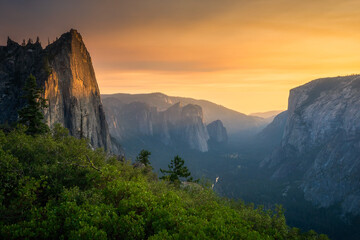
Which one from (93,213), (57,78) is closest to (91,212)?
(93,213)

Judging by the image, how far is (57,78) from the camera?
10106cm

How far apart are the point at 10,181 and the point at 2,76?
10232 centimetres

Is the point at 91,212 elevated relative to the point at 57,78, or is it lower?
lower

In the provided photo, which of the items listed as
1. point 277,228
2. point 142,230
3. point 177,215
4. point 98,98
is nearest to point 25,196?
point 142,230

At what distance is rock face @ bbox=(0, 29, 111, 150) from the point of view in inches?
3639

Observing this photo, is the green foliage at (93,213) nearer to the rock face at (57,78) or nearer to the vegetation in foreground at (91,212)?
the vegetation in foreground at (91,212)

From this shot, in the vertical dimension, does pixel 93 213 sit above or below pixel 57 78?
below

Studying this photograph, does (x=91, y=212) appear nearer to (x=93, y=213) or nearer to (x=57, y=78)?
(x=93, y=213)

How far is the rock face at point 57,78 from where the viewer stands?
92.4 meters

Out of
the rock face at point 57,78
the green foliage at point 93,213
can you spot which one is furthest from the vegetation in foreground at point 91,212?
the rock face at point 57,78

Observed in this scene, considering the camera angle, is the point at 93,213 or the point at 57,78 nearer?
the point at 93,213

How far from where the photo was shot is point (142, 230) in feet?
53.7

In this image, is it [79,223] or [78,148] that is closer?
[79,223]

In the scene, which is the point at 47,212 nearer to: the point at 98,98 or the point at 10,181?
the point at 10,181
